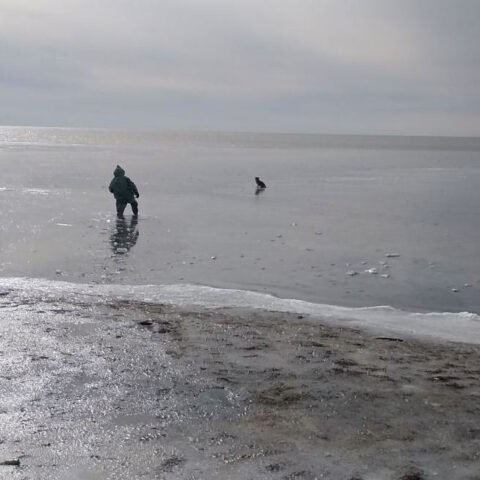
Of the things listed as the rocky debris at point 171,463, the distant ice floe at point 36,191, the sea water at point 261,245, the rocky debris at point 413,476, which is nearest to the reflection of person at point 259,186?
the sea water at point 261,245

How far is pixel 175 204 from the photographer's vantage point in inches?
1046

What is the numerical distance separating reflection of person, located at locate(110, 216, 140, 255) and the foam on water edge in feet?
13.3

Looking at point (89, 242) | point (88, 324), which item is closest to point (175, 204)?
point (89, 242)

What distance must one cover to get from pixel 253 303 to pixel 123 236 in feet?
26.8

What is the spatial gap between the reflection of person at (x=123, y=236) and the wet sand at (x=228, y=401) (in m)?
6.87

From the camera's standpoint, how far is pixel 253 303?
1073 centimetres

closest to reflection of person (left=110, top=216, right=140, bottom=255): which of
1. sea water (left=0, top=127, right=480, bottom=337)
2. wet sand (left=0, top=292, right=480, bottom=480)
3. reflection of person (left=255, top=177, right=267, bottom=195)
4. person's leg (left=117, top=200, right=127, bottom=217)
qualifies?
sea water (left=0, top=127, right=480, bottom=337)

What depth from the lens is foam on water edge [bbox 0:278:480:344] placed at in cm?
948

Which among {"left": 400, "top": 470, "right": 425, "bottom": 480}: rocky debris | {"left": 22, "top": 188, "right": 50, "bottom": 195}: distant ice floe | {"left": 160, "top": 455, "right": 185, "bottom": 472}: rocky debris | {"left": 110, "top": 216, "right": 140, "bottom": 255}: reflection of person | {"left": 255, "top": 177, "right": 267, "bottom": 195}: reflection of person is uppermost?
{"left": 255, "top": 177, "right": 267, "bottom": 195}: reflection of person

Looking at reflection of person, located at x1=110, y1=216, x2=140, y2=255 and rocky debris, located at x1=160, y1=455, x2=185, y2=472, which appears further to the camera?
reflection of person, located at x1=110, y1=216, x2=140, y2=255

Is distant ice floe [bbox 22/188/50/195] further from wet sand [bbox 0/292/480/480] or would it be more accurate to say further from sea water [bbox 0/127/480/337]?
wet sand [bbox 0/292/480/480]

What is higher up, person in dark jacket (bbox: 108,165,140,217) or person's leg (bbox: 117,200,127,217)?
person in dark jacket (bbox: 108,165,140,217)

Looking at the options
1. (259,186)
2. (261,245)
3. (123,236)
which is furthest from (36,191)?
(261,245)

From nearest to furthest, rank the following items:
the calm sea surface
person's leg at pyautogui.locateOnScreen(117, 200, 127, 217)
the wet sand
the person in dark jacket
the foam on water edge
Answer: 1. the wet sand
2. the foam on water edge
3. the calm sea surface
4. the person in dark jacket
5. person's leg at pyautogui.locateOnScreen(117, 200, 127, 217)
